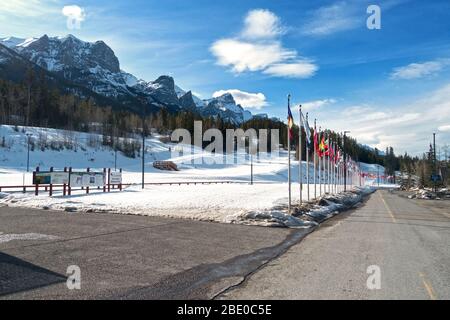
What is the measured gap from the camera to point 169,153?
471 ft

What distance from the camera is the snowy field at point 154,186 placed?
2316 centimetres

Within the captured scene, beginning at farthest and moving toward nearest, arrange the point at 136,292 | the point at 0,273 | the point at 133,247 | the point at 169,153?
1. the point at 169,153
2. the point at 133,247
3. the point at 0,273
4. the point at 136,292

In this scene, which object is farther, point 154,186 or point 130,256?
point 154,186

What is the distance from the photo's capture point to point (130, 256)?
10672mm

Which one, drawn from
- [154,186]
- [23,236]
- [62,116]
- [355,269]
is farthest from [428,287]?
[62,116]

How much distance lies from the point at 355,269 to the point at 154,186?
41.6 meters

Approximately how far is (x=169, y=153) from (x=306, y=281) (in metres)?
137

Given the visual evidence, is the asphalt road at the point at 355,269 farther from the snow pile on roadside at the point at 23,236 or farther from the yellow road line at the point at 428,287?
the snow pile on roadside at the point at 23,236

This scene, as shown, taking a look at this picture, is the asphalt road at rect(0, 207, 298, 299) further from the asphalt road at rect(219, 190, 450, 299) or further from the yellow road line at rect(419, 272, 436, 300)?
the yellow road line at rect(419, 272, 436, 300)

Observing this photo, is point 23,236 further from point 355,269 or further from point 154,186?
point 154,186

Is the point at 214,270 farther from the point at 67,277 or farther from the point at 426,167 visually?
the point at 426,167

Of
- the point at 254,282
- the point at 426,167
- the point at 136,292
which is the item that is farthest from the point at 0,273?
the point at 426,167
